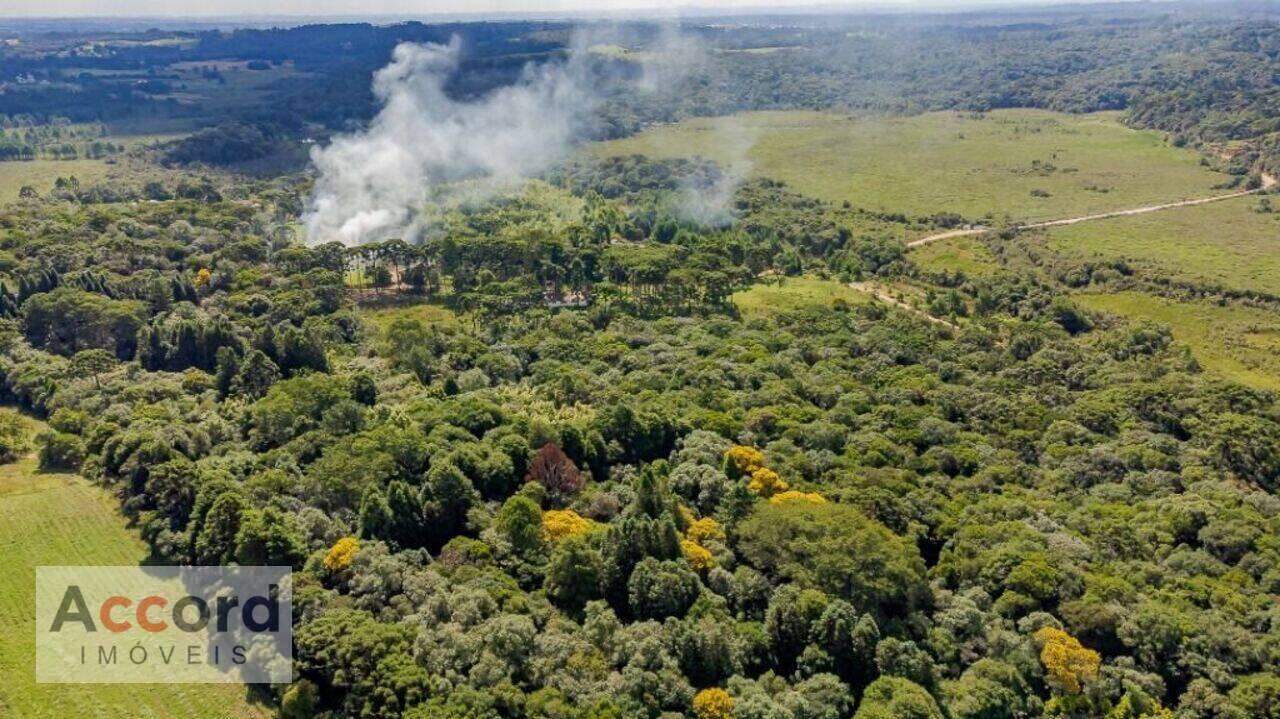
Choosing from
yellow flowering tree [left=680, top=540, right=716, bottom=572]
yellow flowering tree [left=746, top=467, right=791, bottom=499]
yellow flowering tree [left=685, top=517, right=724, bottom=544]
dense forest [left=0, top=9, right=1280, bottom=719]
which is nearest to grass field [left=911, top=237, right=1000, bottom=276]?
dense forest [left=0, top=9, right=1280, bottom=719]

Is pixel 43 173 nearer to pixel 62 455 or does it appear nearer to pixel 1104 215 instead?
pixel 62 455

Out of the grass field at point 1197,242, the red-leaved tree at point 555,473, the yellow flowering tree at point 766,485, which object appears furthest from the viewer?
the grass field at point 1197,242

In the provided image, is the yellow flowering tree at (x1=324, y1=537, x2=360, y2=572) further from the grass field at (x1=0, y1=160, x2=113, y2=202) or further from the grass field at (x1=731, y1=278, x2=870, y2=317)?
the grass field at (x1=0, y1=160, x2=113, y2=202)

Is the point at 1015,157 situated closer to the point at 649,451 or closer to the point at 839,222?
the point at 839,222

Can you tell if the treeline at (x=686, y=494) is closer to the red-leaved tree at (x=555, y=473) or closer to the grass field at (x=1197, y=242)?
the red-leaved tree at (x=555, y=473)

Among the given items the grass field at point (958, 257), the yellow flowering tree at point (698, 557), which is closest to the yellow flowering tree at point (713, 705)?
the yellow flowering tree at point (698, 557)

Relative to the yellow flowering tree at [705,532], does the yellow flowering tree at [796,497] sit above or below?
above

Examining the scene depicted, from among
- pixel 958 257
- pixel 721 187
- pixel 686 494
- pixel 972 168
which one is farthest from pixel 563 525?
pixel 972 168
